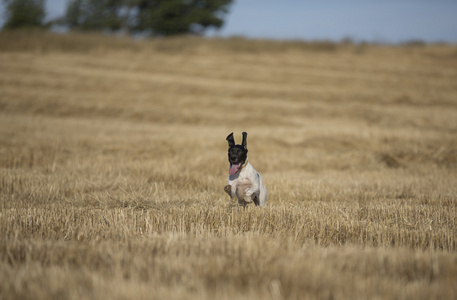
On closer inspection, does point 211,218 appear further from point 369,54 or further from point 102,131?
point 369,54

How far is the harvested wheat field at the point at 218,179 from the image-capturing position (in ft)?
9.60

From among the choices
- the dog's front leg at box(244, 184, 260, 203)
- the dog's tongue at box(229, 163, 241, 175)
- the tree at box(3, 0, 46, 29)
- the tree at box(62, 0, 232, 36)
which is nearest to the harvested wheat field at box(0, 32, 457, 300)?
the dog's front leg at box(244, 184, 260, 203)

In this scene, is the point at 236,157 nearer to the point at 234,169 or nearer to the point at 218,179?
the point at 234,169

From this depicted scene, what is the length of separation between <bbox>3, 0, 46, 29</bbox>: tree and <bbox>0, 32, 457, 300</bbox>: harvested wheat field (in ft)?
115

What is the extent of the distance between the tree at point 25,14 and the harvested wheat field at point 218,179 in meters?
35.1

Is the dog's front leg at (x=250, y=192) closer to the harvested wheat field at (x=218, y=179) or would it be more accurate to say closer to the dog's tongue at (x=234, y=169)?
the harvested wheat field at (x=218, y=179)

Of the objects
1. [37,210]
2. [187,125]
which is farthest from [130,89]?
[37,210]

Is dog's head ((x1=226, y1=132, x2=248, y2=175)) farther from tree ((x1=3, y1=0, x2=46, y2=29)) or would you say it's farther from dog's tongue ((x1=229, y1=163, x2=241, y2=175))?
tree ((x1=3, y1=0, x2=46, y2=29))

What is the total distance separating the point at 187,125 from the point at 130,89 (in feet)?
18.7

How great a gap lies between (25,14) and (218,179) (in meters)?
59.5

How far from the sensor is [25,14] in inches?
2201

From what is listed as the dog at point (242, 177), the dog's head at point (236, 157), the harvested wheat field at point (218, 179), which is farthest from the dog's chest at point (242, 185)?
the harvested wheat field at point (218, 179)

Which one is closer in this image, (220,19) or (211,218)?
(211,218)

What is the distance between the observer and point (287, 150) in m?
11.0
